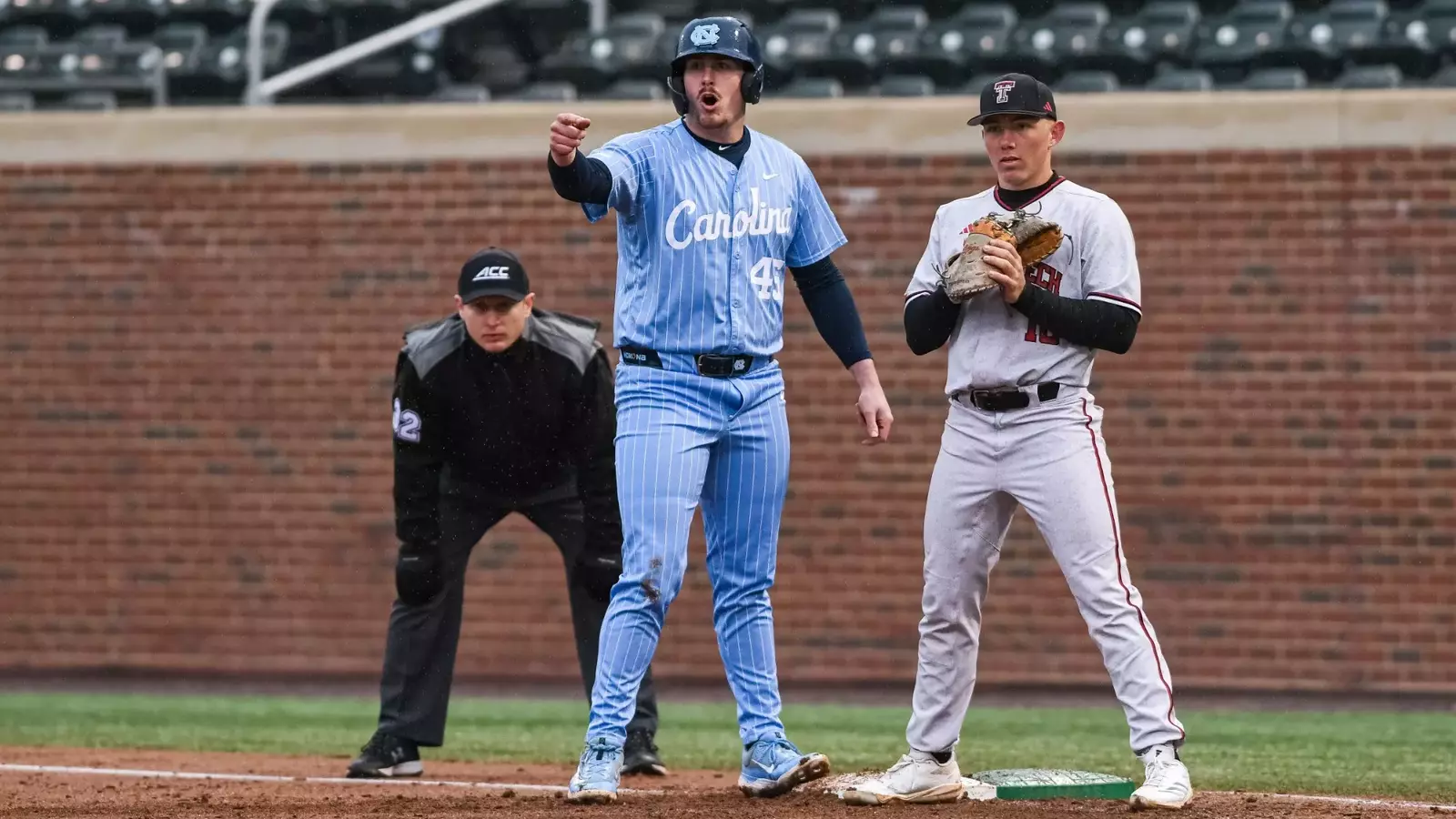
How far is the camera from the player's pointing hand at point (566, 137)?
4641 mm

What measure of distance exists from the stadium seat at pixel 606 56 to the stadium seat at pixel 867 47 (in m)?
1.11

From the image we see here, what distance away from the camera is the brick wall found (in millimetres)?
9656

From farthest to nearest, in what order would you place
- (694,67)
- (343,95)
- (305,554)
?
(343,95)
(305,554)
(694,67)

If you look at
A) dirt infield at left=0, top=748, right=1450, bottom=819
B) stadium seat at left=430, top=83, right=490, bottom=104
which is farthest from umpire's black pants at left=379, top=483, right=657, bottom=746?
stadium seat at left=430, top=83, right=490, bottom=104

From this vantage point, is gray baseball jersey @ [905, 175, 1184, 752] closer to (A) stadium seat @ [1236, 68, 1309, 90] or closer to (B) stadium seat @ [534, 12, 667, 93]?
(A) stadium seat @ [1236, 68, 1309, 90]

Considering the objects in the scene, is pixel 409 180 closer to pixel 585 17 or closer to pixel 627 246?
A: pixel 585 17

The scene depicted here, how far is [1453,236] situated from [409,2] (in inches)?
288

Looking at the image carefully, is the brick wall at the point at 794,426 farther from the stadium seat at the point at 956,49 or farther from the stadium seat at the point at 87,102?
the stadium seat at the point at 956,49

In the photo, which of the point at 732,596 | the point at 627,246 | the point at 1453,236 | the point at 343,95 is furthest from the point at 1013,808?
the point at 343,95

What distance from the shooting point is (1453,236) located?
9.56m

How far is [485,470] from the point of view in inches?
252

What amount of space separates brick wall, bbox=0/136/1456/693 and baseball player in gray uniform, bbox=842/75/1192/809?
203 inches

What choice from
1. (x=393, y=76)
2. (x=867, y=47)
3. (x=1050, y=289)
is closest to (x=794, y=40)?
(x=867, y=47)

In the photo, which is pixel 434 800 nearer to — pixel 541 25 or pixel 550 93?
pixel 550 93
